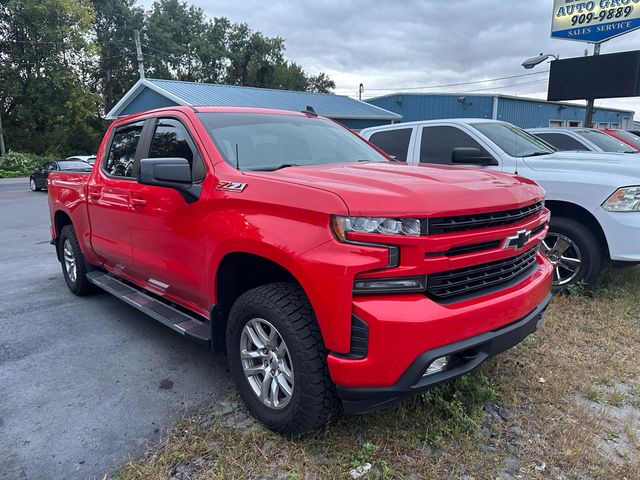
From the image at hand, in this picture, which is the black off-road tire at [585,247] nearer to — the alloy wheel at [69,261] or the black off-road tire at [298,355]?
the black off-road tire at [298,355]

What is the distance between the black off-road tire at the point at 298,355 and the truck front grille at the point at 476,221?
765 mm

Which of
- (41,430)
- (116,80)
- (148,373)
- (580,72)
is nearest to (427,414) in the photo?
(148,373)

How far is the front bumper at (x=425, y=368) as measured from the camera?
2.11 meters

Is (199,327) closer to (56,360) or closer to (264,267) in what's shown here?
(264,267)

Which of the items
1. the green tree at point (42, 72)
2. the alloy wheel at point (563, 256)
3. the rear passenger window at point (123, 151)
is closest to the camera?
the rear passenger window at point (123, 151)

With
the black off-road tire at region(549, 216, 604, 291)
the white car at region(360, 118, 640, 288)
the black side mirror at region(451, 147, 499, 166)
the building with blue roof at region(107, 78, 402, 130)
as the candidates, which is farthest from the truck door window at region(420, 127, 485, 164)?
the building with blue roof at region(107, 78, 402, 130)

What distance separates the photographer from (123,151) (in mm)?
4125

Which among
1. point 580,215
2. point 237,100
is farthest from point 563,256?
point 237,100

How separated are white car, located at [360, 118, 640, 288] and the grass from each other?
1.41 metres

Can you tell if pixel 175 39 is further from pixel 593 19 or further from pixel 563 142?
pixel 563 142

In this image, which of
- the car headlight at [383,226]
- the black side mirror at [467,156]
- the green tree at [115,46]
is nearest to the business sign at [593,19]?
the black side mirror at [467,156]

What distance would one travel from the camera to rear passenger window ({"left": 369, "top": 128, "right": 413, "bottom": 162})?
20.7ft

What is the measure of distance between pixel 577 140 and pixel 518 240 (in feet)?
22.7

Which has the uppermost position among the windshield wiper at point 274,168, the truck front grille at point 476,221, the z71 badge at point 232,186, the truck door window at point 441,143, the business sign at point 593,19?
the business sign at point 593,19
